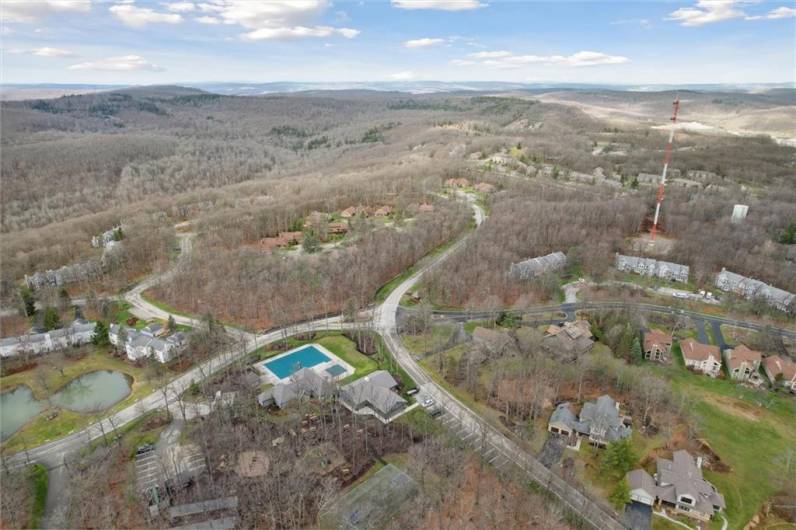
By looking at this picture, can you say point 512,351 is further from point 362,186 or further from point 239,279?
point 362,186

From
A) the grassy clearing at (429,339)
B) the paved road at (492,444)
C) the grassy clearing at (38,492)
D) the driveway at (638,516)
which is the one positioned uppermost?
the grassy clearing at (38,492)

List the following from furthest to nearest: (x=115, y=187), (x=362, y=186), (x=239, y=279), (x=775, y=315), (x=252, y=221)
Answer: (x=115, y=187) → (x=362, y=186) → (x=252, y=221) → (x=239, y=279) → (x=775, y=315)

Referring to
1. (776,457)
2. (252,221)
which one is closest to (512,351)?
(776,457)

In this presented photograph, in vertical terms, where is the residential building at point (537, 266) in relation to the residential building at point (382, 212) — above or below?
below

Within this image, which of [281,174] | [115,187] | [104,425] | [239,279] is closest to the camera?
[104,425]

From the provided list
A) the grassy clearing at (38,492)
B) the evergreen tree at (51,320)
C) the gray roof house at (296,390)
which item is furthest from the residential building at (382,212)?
the grassy clearing at (38,492)

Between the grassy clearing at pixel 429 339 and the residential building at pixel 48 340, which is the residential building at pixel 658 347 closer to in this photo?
the grassy clearing at pixel 429 339

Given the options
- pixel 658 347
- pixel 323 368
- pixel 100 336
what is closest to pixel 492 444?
pixel 323 368
